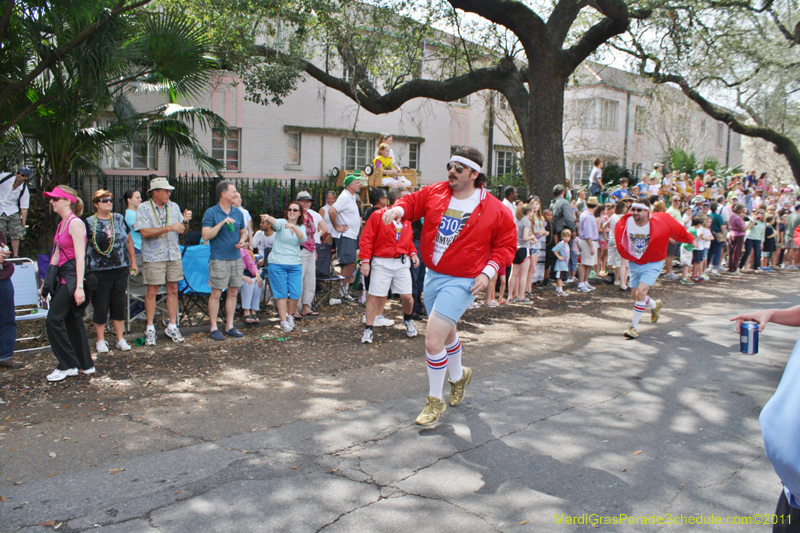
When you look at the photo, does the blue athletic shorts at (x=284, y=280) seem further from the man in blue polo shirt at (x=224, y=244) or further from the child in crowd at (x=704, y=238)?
the child in crowd at (x=704, y=238)

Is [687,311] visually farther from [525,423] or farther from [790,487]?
[790,487]

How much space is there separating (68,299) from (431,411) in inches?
153

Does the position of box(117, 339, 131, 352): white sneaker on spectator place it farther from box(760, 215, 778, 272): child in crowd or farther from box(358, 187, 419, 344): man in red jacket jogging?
box(760, 215, 778, 272): child in crowd

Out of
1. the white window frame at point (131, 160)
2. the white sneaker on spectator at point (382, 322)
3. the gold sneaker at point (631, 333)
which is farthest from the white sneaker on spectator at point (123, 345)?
the white window frame at point (131, 160)

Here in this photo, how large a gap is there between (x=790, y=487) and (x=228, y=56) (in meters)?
13.1

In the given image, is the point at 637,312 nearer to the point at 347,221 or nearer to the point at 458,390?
the point at 458,390

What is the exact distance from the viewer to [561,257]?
12.6 meters

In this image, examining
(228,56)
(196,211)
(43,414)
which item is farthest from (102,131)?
(43,414)

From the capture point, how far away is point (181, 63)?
34.5ft

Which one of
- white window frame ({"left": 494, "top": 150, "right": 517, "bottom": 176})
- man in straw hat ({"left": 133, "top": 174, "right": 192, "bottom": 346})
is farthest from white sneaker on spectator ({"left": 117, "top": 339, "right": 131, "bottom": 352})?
white window frame ({"left": 494, "top": 150, "right": 517, "bottom": 176})

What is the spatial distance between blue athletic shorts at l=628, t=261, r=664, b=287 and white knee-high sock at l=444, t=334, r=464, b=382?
4291 mm

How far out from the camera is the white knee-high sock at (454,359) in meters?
5.67

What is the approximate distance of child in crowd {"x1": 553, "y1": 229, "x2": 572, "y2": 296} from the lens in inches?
496

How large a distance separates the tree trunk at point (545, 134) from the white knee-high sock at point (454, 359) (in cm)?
925
